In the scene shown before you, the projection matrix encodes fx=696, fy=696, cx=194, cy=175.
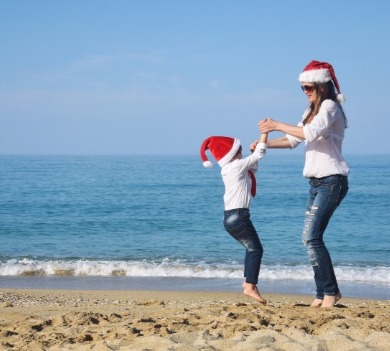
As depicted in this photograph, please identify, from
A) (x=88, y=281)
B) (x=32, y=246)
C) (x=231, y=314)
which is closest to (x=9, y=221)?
(x=32, y=246)

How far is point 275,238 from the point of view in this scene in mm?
20578

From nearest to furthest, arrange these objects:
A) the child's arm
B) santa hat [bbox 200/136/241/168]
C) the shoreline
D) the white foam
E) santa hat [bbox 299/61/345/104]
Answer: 1. santa hat [bbox 299/61/345/104]
2. the child's arm
3. santa hat [bbox 200/136/241/168]
4. the shoreline
5. the white foam

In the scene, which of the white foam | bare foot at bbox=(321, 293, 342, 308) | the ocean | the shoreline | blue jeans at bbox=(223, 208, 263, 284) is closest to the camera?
bare foot at bbox=(321, 293, 342, 308)

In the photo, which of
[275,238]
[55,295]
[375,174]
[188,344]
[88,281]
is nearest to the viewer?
[188,344]

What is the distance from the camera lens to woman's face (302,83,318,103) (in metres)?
6.29

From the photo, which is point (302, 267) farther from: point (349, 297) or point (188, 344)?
point (188, 344)

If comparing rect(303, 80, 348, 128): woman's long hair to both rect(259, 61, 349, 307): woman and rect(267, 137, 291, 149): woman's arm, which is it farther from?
rect(267, 137, 291, 149): woman's arm

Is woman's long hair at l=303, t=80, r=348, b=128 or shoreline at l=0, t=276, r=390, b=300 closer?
woman's long hair at l=303, t=80, r=348, b=128

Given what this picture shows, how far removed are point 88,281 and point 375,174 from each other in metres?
37.1

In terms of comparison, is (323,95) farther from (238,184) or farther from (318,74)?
(238,184)

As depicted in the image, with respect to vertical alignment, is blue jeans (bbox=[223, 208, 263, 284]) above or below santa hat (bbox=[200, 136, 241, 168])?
below

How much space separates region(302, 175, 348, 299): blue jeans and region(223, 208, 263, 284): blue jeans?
0.66 m

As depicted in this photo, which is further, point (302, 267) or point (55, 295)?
point (302, 267)

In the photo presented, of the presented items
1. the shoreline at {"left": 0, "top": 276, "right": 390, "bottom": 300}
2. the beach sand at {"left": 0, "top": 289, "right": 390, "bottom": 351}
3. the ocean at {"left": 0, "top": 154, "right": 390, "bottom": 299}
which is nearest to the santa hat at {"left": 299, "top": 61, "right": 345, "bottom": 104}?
the beach sand at {"left": 0, "top": 289, "right": 390, "bottom": 351}
